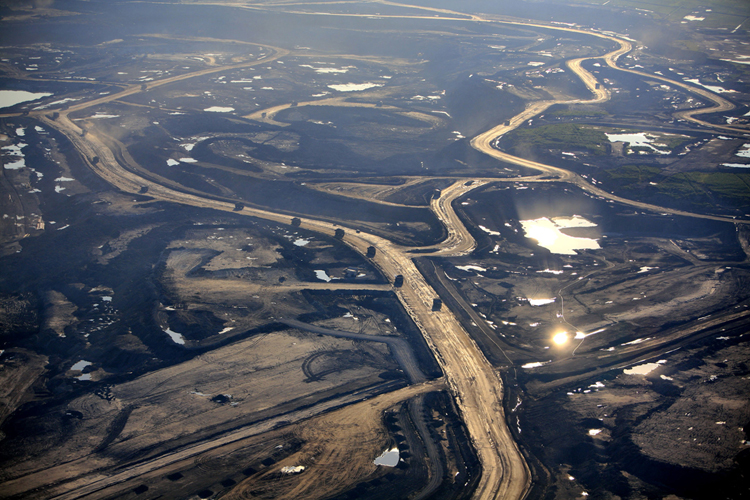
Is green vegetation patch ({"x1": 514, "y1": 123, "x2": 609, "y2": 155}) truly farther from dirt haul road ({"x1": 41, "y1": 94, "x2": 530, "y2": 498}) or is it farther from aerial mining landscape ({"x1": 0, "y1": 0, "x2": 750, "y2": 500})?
dirt haul road ({"x1": 41, "y1": 94, "x2": 530, "y2": 498})

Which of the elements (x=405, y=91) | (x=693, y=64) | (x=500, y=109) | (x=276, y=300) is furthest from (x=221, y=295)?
(x=693, y=64)

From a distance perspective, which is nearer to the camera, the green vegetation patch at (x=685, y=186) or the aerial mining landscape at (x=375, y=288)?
the aerial mining landscape at (x=375, y=288)

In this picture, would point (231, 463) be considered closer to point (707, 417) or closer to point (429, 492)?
point (429, 492)

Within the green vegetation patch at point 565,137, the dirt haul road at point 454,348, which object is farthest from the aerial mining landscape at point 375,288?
the green vegetation patch at point 565,137

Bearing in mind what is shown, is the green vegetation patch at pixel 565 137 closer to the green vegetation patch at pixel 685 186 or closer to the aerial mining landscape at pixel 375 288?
the aerial mining landscape at pixel 375 288

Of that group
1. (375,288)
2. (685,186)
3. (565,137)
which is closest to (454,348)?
(375,288)

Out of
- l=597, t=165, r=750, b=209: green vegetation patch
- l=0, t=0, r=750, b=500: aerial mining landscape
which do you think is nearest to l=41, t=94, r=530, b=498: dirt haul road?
l=0, t=0, r=750, b=500: aerial mining landscape

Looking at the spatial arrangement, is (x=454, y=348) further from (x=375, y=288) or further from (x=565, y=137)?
(x=565, y=137)
